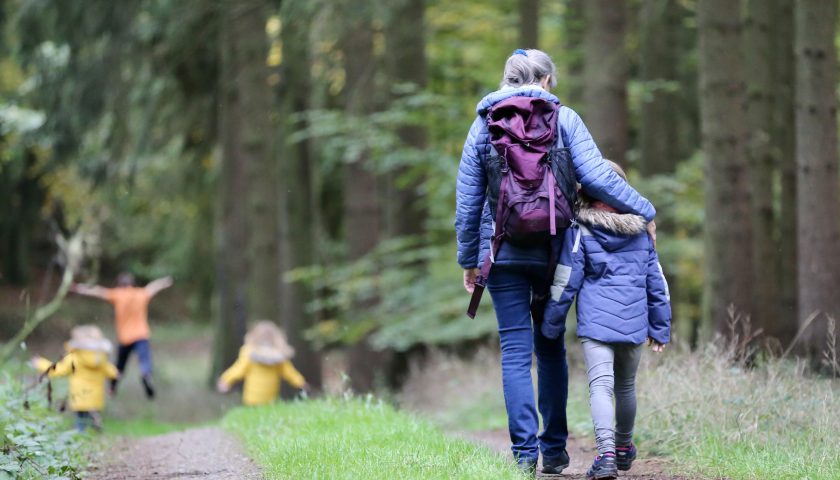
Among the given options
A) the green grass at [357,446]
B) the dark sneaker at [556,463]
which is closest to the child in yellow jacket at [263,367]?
the green grass at [357,446]

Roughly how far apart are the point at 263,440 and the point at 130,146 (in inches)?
497

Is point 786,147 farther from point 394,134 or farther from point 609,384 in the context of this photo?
point 609,384

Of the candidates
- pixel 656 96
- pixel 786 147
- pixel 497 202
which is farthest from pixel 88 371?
pixel 656 96

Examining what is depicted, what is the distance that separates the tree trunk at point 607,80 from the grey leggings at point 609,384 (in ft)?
16.7

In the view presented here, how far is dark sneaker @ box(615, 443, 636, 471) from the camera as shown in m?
6.10

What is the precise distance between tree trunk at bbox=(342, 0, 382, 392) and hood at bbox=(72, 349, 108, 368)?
5850mm

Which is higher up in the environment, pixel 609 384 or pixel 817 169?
pixel 817 169

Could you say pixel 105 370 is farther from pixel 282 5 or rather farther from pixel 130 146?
pixel 130 146

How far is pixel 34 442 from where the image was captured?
6949 millimetres

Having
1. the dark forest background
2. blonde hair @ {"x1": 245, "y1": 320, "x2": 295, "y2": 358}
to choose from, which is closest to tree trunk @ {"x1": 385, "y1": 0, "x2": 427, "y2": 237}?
the dark forest background

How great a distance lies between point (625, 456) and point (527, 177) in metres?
1.80

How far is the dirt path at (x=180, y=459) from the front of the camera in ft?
21.7

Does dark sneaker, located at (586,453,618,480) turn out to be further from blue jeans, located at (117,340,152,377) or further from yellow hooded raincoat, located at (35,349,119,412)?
blue jeans, located at (117,340,152,377)

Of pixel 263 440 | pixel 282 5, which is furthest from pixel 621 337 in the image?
pixel 282 5
